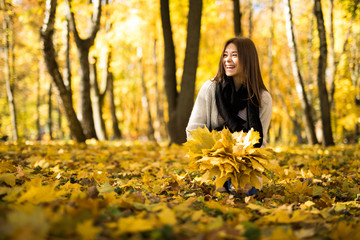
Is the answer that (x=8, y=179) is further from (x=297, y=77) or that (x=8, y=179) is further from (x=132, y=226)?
(x=297, y=77)

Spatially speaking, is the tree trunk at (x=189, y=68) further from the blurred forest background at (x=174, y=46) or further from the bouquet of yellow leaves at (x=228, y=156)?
the bouquet of yellow leaves at (x=228, y=156)

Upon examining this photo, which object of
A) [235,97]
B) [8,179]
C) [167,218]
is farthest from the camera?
[235,97]

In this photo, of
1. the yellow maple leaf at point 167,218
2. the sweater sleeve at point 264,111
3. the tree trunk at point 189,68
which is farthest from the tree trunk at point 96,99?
the yellow maple leaf at point 167,218

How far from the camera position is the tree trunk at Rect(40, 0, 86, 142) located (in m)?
5.71

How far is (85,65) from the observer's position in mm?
7391

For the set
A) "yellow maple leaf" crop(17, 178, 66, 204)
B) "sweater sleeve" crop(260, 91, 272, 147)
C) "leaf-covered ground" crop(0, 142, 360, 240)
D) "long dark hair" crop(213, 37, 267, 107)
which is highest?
"long dark hair" crop(213, 37, 267, 107)

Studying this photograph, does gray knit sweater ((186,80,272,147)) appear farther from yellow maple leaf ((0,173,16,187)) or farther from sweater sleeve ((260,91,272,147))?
yellow maple leaf ((0,173,16,187))

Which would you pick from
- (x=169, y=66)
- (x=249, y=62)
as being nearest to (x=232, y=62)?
(x=249, y=62)

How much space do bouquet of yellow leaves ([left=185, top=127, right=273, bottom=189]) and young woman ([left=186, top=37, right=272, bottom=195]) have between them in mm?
380

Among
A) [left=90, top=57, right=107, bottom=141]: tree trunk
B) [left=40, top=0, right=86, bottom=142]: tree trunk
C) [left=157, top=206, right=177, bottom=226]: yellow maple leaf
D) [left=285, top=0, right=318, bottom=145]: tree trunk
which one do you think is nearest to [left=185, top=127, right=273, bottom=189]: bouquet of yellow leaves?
[left=157, top=206, right=177, bottom=226]: yellow maple leaf

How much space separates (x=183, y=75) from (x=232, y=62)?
125 inches

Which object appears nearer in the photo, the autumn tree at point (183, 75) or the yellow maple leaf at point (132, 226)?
the yellow maple leaf at point (132, 226)

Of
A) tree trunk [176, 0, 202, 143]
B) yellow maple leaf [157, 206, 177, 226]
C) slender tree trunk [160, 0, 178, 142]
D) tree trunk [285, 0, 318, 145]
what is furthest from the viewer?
tree trunk [285, 0, 318, 145]

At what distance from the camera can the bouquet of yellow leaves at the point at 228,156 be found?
223 cm
